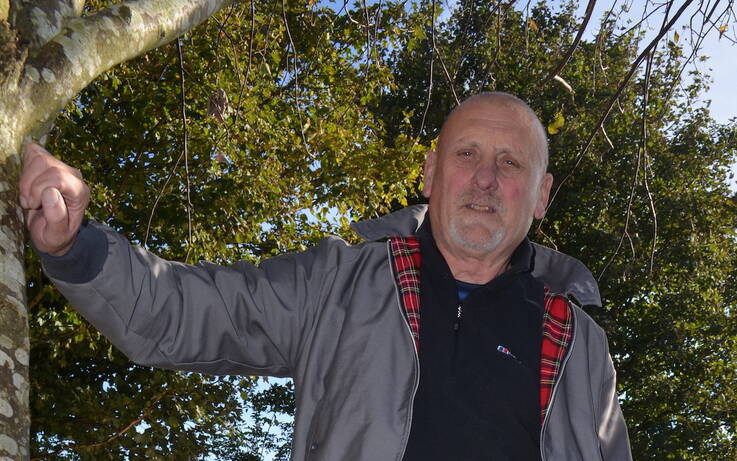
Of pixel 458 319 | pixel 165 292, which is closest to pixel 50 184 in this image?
pixel 165 292

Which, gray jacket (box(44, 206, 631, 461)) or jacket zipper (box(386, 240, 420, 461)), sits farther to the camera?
jacket zipper (box(386, 240, 420, 461))

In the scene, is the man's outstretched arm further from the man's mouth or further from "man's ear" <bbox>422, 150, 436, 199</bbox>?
"man's ear" <bbox>422, 150, 436, 199</bbox>

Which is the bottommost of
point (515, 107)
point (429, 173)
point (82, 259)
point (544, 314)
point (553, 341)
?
point (82, 259)

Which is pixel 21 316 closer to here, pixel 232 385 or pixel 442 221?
pixel 442 221

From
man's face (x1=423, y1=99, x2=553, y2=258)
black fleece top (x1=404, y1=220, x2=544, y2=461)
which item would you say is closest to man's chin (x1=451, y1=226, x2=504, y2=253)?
man's face (x1=423, y1=99, x2=553, y2=258)

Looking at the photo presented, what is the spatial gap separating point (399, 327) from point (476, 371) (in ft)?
0.83

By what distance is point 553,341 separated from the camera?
2430mm

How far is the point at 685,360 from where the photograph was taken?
1634 cm

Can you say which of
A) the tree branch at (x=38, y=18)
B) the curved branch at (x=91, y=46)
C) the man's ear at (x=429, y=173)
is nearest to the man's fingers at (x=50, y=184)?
the curved branch at (x=91, y=46)

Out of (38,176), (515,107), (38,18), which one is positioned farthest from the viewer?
(515,107)

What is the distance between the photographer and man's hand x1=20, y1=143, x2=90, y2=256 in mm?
1535

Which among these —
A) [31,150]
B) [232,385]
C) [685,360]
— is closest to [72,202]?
[31,150]

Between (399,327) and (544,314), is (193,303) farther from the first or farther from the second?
(544,314)

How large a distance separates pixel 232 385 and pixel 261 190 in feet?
8.13
